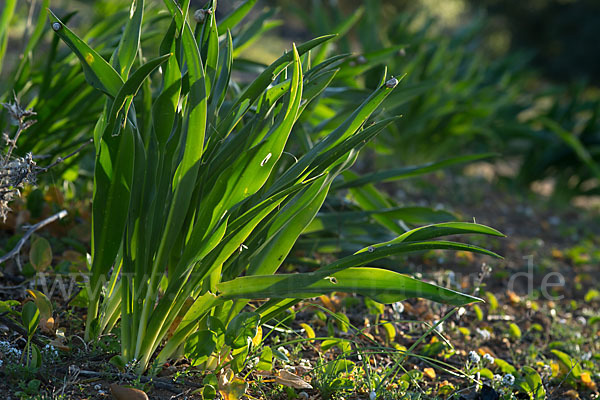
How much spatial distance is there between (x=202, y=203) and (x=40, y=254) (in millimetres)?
551

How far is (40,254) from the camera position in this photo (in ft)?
5.60

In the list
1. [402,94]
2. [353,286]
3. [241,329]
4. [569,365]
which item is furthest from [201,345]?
[402,94]

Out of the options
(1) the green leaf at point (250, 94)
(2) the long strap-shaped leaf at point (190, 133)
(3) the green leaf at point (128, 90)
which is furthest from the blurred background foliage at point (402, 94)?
(3) the green leaf at point (128, 90)

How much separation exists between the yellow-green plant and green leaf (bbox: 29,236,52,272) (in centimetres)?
25

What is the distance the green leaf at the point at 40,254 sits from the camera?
1.70m

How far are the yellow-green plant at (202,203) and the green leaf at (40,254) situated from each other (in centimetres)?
25

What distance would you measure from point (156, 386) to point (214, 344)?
19 centimetres

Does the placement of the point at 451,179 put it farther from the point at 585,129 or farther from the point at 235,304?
the point at 235,304

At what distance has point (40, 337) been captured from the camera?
60.5 inches

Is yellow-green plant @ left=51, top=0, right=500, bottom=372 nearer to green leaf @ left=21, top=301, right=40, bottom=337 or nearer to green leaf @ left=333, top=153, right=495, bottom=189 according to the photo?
green leaf @ left=21, top=301, right=40, bottom=337

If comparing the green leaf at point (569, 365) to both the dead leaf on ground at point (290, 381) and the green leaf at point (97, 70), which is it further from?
the green leaf at point (97, 70)

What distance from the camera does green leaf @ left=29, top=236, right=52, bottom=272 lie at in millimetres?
1700

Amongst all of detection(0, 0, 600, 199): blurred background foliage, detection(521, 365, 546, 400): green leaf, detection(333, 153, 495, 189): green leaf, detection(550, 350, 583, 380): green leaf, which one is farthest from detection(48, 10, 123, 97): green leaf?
detection(550, 350, 583, 380): green leaf

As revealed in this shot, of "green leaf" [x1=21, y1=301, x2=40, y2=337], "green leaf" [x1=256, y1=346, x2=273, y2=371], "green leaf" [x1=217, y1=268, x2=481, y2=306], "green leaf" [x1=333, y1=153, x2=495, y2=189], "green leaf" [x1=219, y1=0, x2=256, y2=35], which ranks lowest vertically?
"green leaf" [x1=256, y1=346, x2=273, y2=371]
